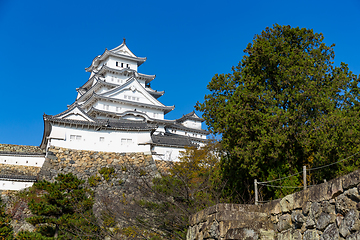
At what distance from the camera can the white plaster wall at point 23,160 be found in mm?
24875

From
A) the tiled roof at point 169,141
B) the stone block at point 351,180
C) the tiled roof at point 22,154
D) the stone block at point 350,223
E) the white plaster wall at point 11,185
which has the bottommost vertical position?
the stone block at point 350,223

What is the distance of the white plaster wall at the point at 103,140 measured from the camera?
26375mm

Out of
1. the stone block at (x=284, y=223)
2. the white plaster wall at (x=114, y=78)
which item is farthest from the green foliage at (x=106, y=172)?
the white plaster wall at (x=114, y=78)

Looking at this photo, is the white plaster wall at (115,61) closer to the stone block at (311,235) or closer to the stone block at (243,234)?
the stone block at (243,234)

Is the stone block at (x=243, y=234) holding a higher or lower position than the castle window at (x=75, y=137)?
lower

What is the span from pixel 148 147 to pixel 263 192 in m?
16.2

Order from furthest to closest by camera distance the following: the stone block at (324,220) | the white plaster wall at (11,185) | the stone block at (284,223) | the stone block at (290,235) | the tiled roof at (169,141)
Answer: the tiled roof at (169,141) → the white plaster wall at (11,185) → the stone block at (284,223) → the stone block at (290,235) → the stone block at (324,220)

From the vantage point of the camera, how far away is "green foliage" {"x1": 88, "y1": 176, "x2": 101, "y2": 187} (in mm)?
22844

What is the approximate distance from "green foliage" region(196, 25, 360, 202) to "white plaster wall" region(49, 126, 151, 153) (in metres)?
14.7

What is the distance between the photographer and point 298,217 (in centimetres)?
577

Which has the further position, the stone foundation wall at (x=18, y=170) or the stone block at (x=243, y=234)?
the stone foundation wall at (x=18, y=170)

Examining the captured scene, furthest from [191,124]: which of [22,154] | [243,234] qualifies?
[243,234]

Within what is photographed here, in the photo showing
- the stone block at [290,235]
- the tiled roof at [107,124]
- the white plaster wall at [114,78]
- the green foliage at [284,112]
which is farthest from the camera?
the white plaster wall at [114,78]

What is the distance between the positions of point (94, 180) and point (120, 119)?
1366 cm
